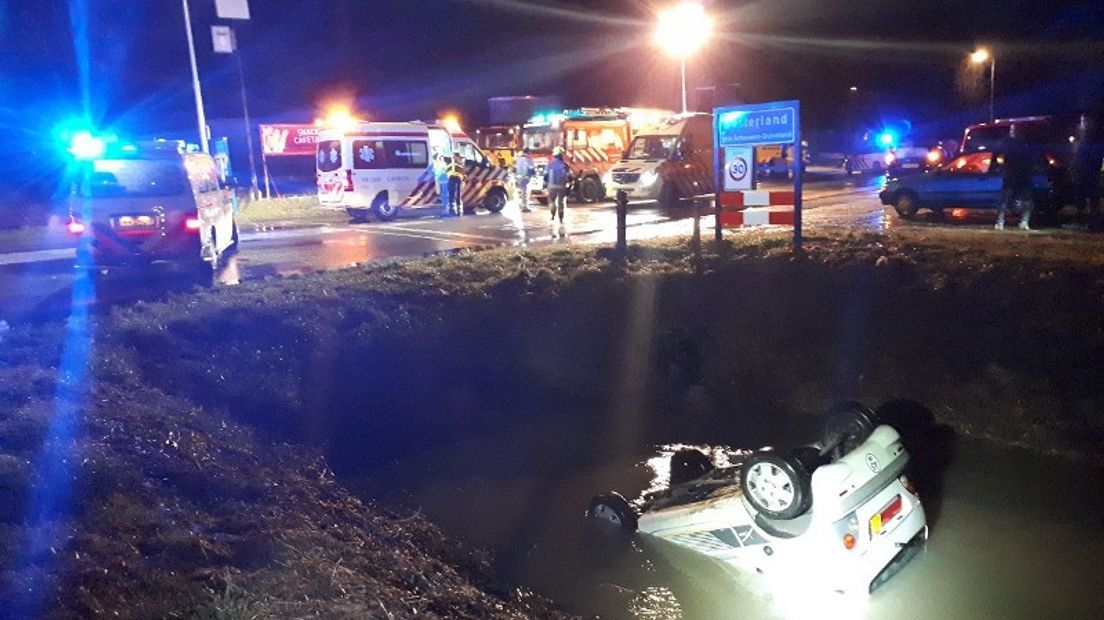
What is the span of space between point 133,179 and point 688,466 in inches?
368

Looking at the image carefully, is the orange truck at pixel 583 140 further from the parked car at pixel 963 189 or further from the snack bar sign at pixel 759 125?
the snack bar sign at pixel 759 125

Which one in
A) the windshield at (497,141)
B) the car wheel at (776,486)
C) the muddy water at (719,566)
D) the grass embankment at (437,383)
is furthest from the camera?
the windshield at (497,141)

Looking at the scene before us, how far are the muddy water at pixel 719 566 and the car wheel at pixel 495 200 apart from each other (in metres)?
15.8

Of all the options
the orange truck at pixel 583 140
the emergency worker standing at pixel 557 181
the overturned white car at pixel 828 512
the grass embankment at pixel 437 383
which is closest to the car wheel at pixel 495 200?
the orange truck at pixel 583 140

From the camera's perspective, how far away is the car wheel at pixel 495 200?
2261 cm

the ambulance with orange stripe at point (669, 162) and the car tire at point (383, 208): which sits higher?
the ambulance with orange stripe at point (669, 162)

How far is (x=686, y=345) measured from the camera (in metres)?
8.86

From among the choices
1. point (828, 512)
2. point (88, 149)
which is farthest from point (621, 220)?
point (828, 512)

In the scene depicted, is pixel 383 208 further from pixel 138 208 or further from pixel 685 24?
pixel 685 24

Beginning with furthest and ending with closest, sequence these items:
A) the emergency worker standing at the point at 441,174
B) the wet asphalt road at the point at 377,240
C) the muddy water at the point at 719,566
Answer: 1. the emergency worker standing at the point at 441,174
2. the wet asphalt road at the point at 377,240
3. the muddy water at the point at 719,566

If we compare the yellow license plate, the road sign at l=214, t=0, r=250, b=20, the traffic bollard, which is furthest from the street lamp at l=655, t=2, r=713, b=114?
the yellow license plate

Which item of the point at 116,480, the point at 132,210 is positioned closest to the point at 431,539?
the point at 116,480

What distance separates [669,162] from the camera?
22.9 meters

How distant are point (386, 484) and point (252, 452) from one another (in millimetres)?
1018
